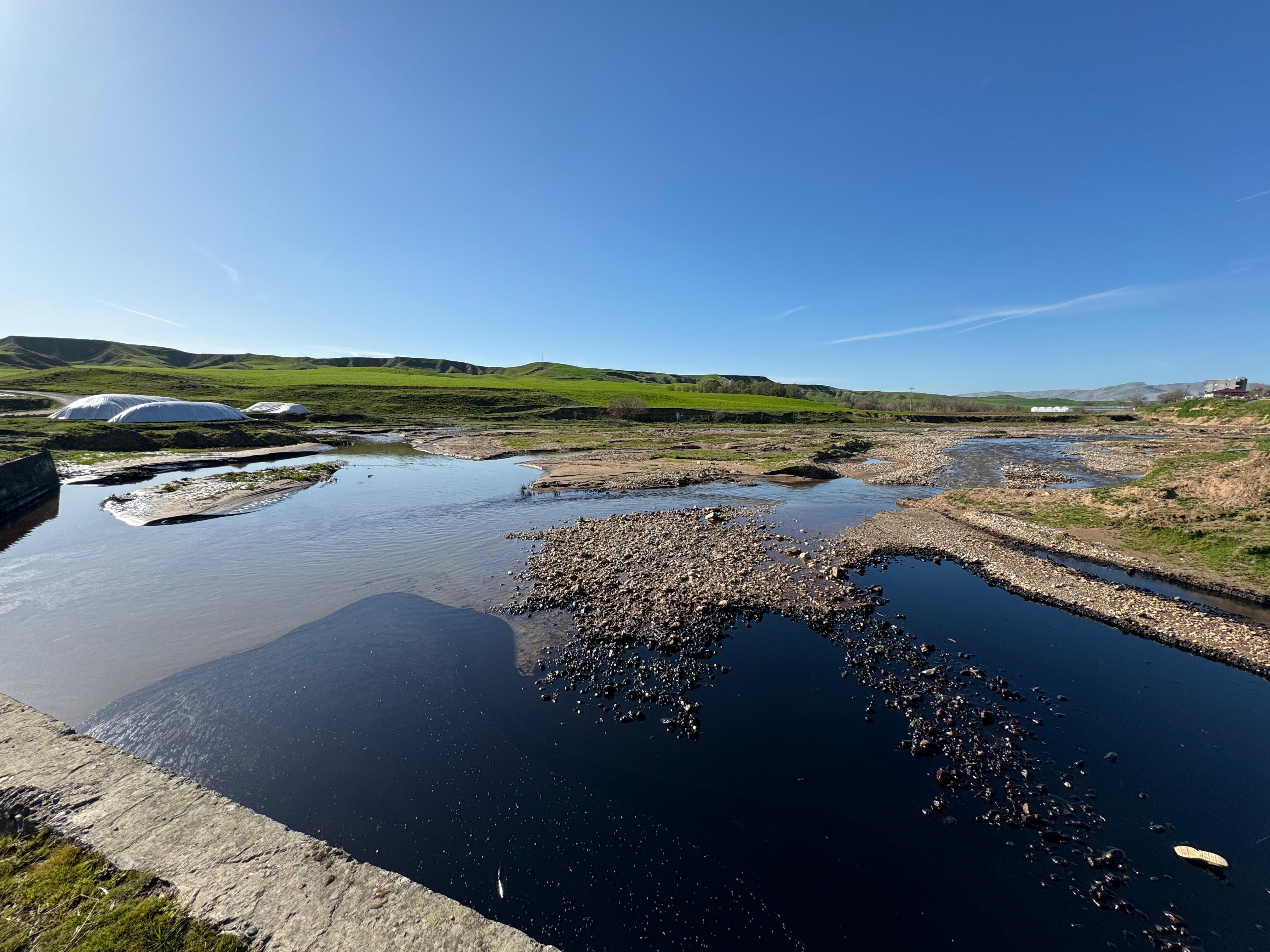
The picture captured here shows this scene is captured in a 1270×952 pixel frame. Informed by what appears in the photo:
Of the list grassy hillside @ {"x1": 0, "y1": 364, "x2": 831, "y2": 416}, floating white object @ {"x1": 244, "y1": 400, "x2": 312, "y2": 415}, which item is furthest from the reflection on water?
grassy hillside @ {"x1": 0, "y1": 364, "x2": 831, "y2": 416}

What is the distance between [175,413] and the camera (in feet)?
213

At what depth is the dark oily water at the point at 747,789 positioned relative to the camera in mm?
6504

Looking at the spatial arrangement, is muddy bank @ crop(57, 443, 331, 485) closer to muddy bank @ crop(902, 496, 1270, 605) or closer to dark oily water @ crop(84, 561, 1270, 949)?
dark oily water @ crop(84, 561, 1270, 949)

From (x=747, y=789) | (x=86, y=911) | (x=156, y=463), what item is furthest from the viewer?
(x=156, y=463)

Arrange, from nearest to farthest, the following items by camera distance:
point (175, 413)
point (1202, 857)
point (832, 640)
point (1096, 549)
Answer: point (1202, 857)
point (832, 640)
point (1096, 549)
point (175, 413)

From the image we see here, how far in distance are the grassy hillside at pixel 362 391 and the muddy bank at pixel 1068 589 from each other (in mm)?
83826

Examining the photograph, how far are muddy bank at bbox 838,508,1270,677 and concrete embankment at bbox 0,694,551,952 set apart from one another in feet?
56.1

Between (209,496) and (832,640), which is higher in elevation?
(209,496)

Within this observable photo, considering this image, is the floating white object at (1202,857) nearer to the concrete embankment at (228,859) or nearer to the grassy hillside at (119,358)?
the concrete embankment at (228,859)

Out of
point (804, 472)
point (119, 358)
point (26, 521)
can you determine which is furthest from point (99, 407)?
point (119, 358)

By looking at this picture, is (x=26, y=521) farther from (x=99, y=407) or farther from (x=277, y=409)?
(x=277, y=409)

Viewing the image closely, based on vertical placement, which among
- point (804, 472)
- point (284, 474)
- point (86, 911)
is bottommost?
point (86, 911)

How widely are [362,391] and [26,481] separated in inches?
3344

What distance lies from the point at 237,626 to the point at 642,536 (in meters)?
14.4
